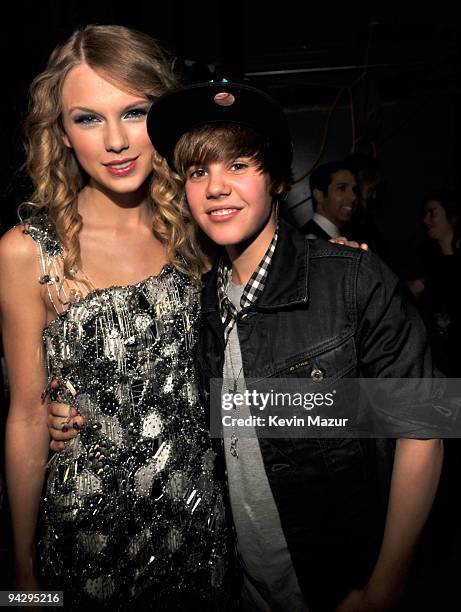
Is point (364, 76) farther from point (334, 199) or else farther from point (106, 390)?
point (106, 390)

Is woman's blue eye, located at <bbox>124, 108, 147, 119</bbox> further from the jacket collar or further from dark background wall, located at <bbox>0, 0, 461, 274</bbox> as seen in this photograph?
dark background wall, located at <bbox>0, 0, 461, 274</bbox>

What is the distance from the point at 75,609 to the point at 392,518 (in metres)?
0.86

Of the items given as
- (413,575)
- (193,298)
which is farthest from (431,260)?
(193,298)

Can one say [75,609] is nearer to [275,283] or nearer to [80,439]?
[80,439]

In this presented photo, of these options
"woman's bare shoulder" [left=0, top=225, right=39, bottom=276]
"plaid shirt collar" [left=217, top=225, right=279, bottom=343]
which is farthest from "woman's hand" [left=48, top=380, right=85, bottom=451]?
"plaid shirt collar" [left=217, top=225, right=279, bottom=343]

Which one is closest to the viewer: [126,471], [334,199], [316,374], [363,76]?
[316,374]

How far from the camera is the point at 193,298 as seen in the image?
5.48 feet

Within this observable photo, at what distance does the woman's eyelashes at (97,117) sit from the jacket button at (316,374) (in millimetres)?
822

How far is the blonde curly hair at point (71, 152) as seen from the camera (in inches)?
61.2

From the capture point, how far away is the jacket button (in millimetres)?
1386

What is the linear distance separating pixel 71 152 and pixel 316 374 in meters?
1.00

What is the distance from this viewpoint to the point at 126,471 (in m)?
1.52

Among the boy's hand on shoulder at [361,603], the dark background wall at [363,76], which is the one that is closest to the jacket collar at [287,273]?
the boy's hand on shoulder at [361,603]

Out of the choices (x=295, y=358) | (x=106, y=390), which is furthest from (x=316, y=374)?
(x=106, y=390)
